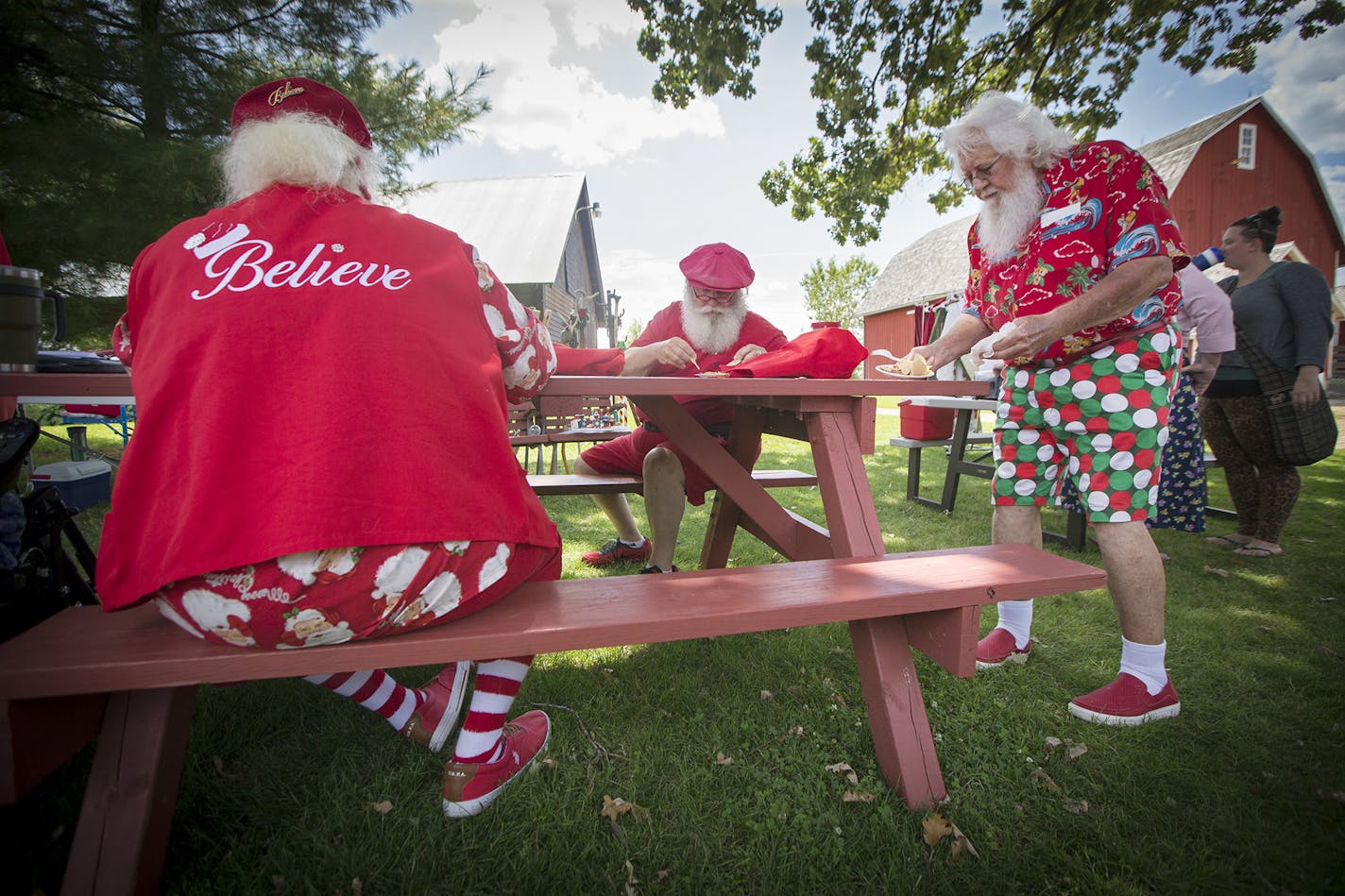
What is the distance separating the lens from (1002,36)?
6.60 meters

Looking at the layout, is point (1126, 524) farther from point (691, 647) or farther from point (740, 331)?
point (740, 331)

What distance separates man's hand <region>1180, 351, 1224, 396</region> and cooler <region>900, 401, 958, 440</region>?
1.71m

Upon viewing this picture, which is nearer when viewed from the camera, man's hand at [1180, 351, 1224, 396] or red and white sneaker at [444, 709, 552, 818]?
red and white sneaker at [444, 709, 552, 818]

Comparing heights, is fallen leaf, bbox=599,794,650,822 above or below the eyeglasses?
below

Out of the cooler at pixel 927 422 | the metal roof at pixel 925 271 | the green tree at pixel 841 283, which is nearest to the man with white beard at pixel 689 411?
the cooler at pixel 927 422

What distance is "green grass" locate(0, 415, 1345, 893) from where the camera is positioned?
1.26 m

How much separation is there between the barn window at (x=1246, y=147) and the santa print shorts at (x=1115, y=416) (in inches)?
937

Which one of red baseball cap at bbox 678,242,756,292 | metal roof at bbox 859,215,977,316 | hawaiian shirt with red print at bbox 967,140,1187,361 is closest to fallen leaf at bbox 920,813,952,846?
hawaiian shirt with red print at bbox 967,140,1187,361

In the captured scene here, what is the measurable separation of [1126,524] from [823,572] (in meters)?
1.06

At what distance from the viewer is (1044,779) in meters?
1.57

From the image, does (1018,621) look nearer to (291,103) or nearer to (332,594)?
(332,594)

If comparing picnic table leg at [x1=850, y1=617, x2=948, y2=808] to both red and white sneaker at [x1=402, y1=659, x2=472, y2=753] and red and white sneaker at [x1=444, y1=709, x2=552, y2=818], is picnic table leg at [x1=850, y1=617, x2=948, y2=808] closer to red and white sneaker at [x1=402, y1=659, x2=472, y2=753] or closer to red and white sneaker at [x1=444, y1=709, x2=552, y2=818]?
red and white sneaker at [x1=444, y1=709, x2=552, y2=818]

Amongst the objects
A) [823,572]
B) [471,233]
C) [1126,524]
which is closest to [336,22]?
[823,572]

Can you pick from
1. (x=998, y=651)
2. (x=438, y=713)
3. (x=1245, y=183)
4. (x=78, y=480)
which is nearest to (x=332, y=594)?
(x=438, y=713)
